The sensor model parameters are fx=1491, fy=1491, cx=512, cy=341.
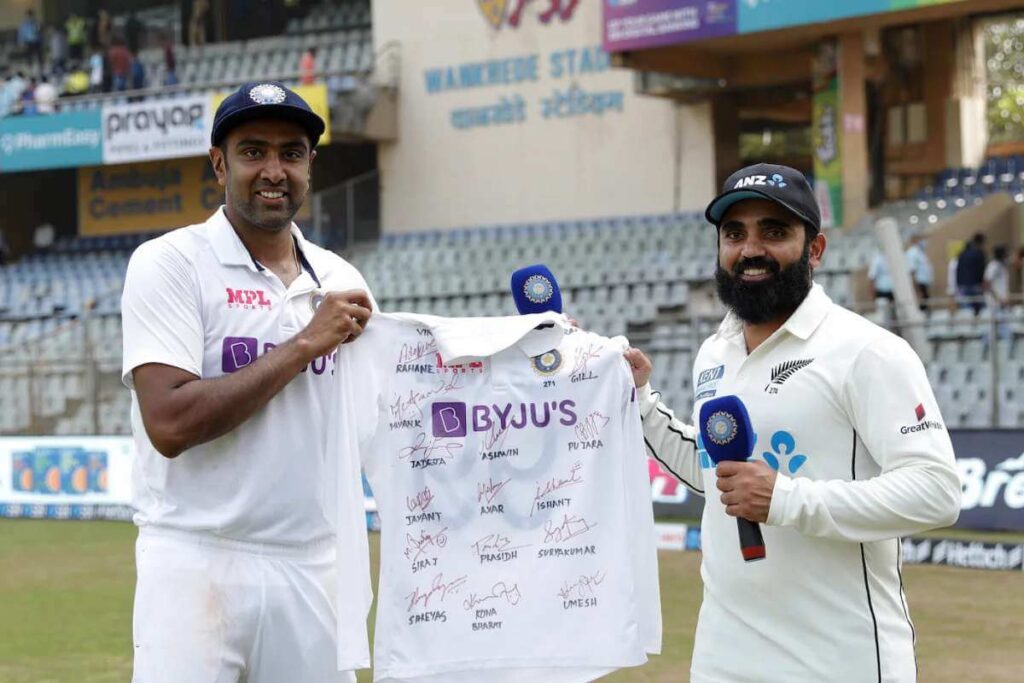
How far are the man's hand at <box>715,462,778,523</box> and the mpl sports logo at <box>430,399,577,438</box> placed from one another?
3.15 feet

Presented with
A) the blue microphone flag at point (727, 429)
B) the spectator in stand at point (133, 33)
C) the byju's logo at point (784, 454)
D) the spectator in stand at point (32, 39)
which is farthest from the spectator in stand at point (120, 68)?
the blue microphone flag at point (727, 429)

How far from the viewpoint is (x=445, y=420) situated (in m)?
4.25

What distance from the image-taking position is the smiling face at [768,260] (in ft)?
11.9

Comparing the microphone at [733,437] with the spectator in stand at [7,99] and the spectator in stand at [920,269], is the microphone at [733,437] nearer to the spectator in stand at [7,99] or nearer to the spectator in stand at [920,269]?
the spectator in stand at [920,269]

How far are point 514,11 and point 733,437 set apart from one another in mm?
24438

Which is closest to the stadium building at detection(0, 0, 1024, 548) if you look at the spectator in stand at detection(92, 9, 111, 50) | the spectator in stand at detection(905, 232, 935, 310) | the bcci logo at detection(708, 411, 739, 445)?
the spectator in stand at detection(92, 9, 111, 50)

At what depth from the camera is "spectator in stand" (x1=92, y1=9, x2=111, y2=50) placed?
32972mm

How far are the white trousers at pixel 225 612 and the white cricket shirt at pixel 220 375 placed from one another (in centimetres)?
6

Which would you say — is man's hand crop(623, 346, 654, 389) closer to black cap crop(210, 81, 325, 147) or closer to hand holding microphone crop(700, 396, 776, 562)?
hand holding microphone crop(700, 396, 776, 562)

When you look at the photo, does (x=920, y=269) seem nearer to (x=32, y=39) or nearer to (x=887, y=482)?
(x=887, y=482)

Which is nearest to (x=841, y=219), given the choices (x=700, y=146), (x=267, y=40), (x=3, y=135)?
(x=700, y=146)

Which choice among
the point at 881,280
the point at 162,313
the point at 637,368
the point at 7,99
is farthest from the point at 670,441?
the point at 7,99
